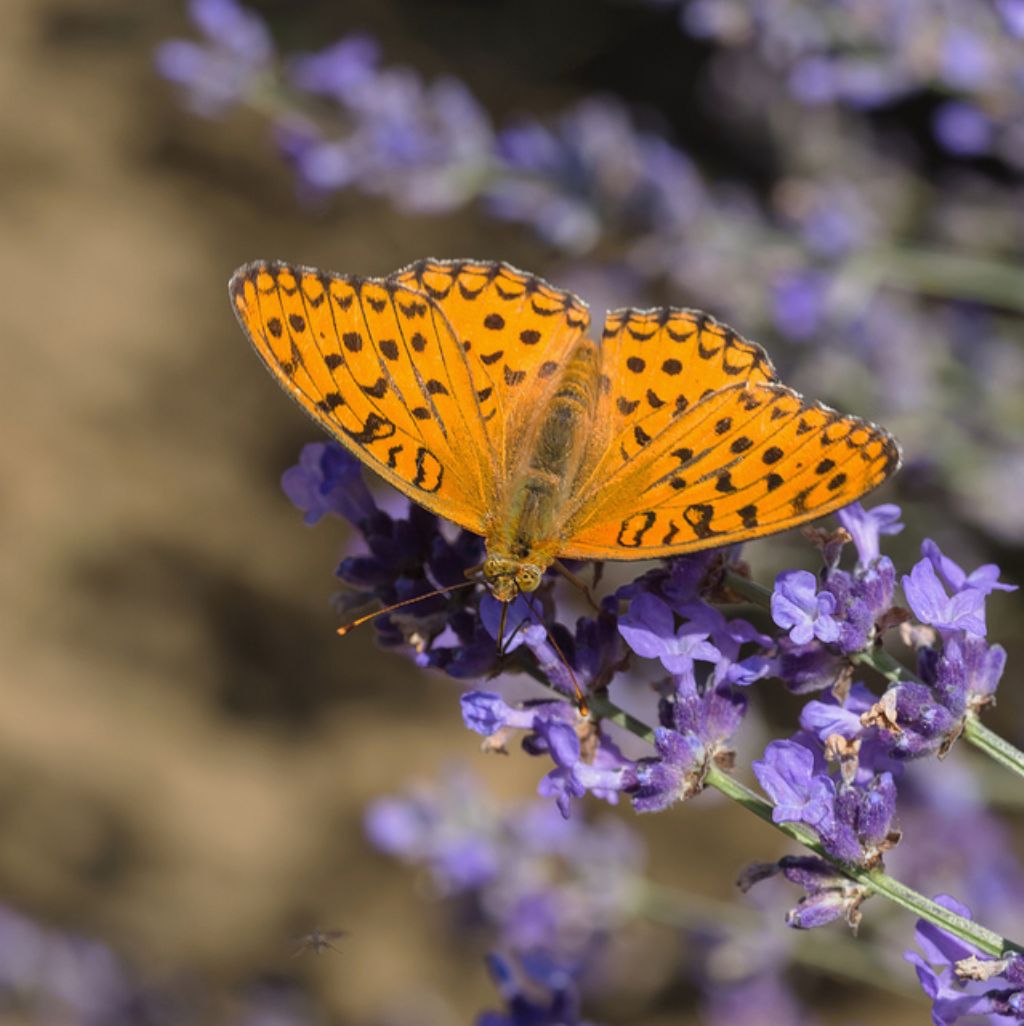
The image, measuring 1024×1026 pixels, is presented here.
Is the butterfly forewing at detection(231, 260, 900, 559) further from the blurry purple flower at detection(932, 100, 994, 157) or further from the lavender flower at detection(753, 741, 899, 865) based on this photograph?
the blurry purple flower at detection(932, 100, 994, 157)

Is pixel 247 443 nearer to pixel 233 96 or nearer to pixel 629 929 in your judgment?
pixel 233 96

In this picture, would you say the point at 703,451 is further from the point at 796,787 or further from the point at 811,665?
the point at 796,787

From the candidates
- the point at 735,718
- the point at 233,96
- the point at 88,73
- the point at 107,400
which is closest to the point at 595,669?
the point at 735,718

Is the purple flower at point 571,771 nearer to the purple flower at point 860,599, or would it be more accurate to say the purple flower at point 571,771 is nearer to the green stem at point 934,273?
the purple flower at point 860,599

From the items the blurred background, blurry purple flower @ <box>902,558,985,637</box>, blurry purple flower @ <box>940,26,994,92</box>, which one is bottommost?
the blurred background

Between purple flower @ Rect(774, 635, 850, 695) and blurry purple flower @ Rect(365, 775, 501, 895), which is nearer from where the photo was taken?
purple flower @ Rect(774, 635, 850, 695)

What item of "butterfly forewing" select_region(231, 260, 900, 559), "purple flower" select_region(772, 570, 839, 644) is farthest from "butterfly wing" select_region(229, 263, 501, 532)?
"purple flower" select_region(772, 570, 839, 644)
